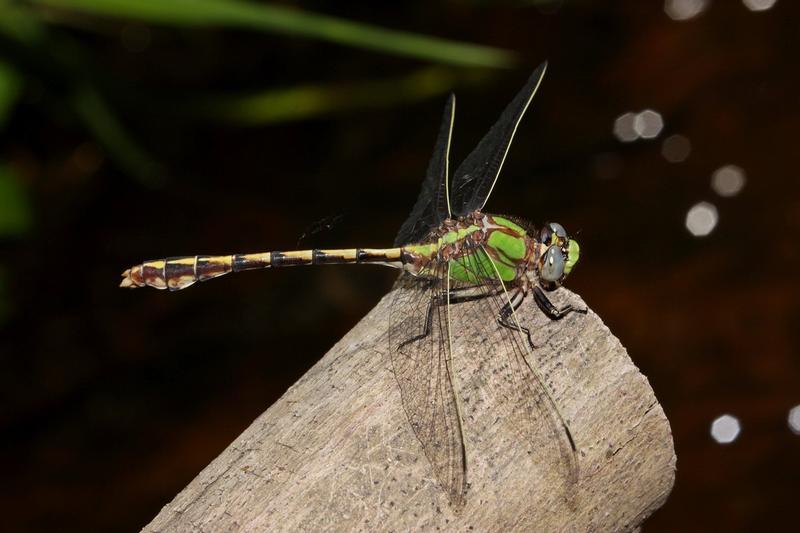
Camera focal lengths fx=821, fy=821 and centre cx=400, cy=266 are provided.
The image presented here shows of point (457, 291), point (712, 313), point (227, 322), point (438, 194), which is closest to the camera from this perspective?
point (457, 291)

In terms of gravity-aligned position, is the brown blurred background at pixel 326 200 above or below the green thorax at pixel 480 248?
above

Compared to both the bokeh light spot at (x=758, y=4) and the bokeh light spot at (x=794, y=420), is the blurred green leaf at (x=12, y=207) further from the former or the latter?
the bokeh light spot at (x=758, y=4)

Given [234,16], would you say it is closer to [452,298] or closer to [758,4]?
[452,298]

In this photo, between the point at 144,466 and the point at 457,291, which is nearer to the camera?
the point at 457,291

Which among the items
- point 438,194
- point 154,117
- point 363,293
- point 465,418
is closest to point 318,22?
point 438,194

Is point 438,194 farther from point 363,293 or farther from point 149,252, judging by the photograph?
point 149,252

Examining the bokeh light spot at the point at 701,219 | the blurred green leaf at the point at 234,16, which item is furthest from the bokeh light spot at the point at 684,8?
the blurred green leaf at the point at 234,16
